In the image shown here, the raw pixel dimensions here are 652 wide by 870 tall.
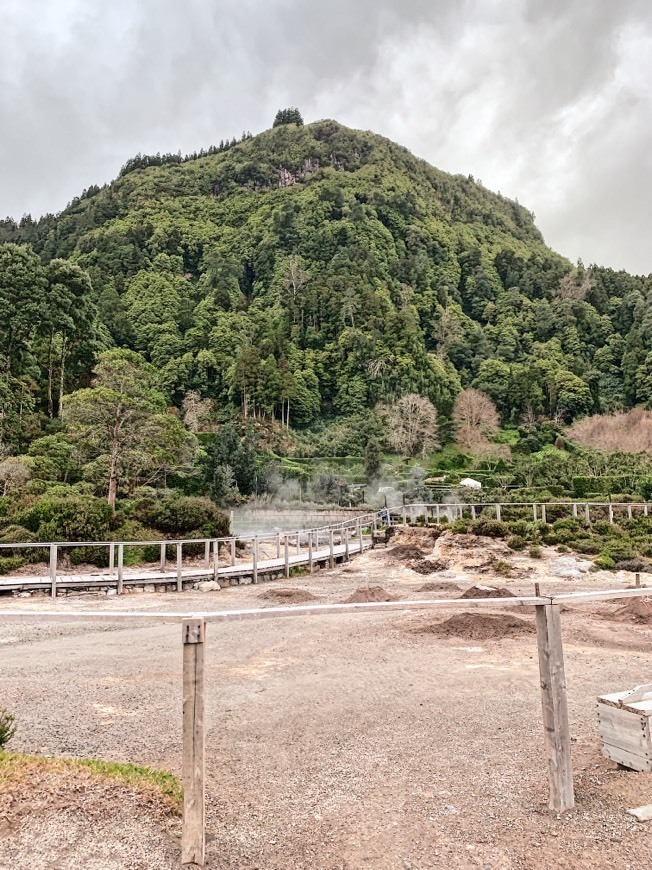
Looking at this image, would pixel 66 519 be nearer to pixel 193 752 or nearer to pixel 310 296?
pixel 193 752

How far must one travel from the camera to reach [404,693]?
19.3 feet

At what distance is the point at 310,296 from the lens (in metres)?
95.9

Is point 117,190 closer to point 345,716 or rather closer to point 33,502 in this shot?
point 33,502

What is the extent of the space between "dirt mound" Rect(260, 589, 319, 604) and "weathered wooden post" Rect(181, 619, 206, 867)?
10210 millimetres

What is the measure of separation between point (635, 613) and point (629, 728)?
7.37 m

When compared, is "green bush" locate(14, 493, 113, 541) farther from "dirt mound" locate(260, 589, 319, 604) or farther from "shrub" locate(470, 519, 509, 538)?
"shrub" locate(470, 519, 509, 538)

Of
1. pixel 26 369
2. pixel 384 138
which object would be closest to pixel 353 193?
pixel 384 138

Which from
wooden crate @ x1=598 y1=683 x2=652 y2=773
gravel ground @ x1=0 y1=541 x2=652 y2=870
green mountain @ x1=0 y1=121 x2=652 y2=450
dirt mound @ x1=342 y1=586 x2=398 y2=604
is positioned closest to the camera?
gravel ground @ x1=0 y1=541 x2=652 y2=870

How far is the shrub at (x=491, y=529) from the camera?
20642mm

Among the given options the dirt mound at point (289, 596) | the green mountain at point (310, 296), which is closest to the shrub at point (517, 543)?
the dirt mound at point (289, 596)

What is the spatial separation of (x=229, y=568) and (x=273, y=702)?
11.1 meters

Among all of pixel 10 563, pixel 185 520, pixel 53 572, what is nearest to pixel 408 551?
pixel 185 520

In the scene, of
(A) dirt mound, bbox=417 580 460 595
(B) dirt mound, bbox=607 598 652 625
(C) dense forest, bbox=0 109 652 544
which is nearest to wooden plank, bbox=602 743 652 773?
(B) dirt mound, bbox=607 598 652 625

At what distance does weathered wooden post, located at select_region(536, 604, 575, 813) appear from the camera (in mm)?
3139
